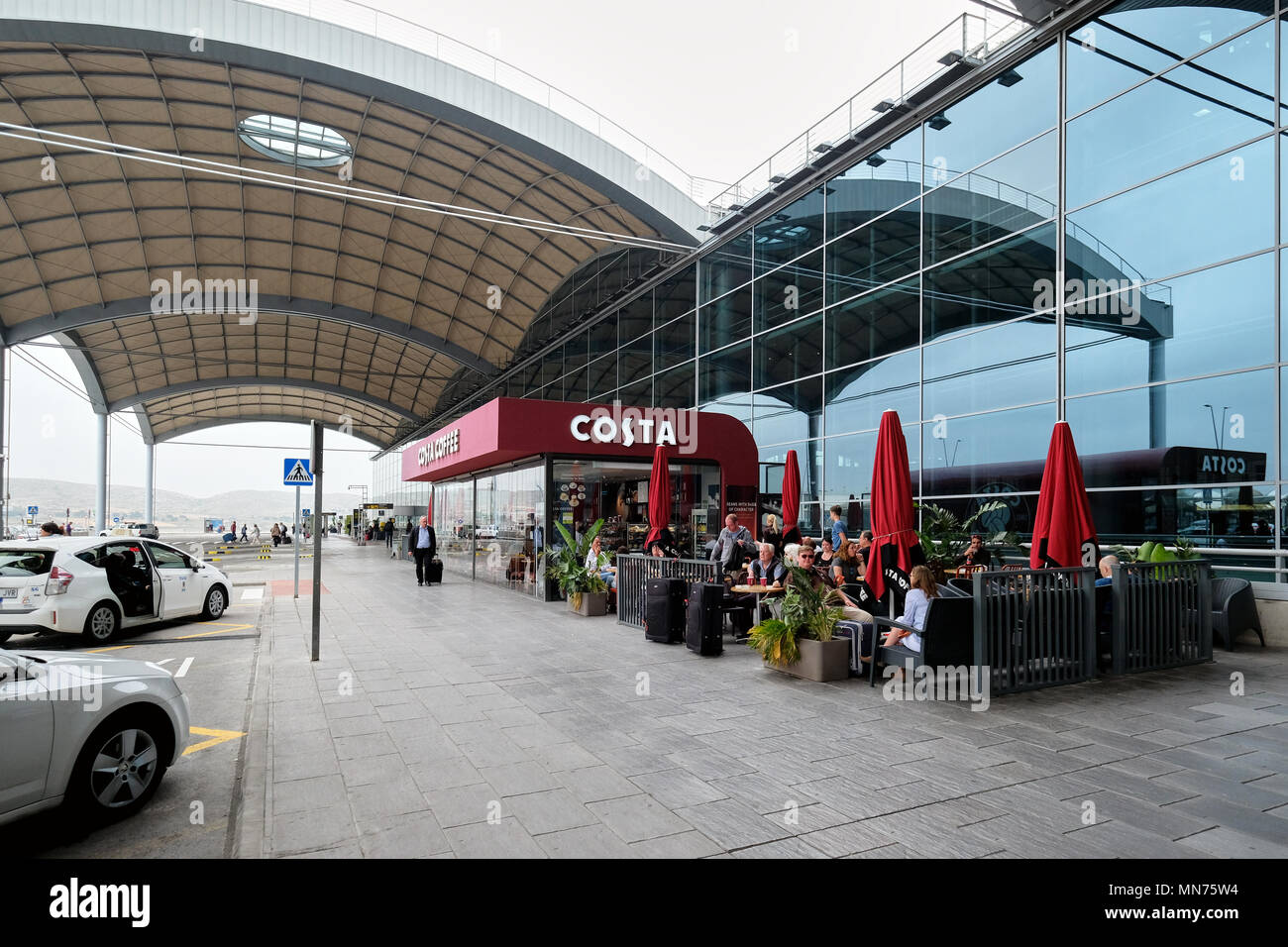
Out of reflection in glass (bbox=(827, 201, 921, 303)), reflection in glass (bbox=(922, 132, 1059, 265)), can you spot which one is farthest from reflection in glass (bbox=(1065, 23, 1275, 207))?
reflection in glass (bbox=(827, 201, 921, 303))

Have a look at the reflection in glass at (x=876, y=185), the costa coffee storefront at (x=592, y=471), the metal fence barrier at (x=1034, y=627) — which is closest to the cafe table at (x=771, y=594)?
the metal fence barrier at (x=1034, y=627)

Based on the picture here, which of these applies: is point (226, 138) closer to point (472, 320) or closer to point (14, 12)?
point (14, 12)

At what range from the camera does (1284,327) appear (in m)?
9.74

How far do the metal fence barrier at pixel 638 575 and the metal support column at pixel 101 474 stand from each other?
41.3 meters

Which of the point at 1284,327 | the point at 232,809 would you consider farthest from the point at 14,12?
the point at 1284,327

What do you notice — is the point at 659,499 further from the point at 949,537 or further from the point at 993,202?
the point at 993,202

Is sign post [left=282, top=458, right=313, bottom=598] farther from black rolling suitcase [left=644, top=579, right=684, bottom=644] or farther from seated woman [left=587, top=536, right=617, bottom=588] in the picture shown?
black rolling suitcase [left=644, top=579, right=684, bottom=644]

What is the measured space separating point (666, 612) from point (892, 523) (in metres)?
3.54

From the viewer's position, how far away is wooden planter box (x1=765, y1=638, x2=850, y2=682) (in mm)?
7887

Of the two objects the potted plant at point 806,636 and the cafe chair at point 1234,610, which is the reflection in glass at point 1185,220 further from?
the potted plant at point 806,636

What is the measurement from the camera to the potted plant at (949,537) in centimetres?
1263

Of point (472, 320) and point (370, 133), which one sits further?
point (472, 320)

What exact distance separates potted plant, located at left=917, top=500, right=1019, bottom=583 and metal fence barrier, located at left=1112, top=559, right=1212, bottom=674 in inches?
146
